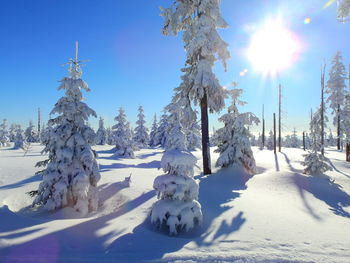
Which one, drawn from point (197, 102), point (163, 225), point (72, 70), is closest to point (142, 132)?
point (197, 102)

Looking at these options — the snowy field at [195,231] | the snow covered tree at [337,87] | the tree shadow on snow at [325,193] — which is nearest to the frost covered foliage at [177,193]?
the snowy field at [195,231]

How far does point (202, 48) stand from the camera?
1360 cm

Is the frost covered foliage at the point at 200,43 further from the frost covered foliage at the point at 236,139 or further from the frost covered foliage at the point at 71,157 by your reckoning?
the frost covered foliage at the point at 71,157

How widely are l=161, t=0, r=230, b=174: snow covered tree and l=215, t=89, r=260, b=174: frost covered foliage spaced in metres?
Result: 1.90

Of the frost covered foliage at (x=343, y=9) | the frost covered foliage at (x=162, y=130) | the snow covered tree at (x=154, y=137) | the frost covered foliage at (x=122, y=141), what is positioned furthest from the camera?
the snow covered tree at (x=154, y=137)

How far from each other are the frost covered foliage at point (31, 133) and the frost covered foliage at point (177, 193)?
227ft

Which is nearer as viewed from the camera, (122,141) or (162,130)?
(122,141)

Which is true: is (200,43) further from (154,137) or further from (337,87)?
(154,137)

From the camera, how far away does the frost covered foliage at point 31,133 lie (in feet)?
213

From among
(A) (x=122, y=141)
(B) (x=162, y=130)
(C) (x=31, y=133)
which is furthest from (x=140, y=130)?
(C) (x=31, y=133)

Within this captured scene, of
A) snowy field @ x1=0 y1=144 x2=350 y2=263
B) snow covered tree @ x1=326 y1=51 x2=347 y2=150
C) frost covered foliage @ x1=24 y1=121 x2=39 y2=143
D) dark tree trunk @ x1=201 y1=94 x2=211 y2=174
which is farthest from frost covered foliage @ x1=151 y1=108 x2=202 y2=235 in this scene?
frost covered foliage @ x1=24 y1=121 x2=39 y2=143

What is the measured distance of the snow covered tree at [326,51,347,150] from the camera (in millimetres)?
32438

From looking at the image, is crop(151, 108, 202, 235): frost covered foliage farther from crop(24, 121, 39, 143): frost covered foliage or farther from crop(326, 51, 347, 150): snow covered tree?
crop(24, 121, 39, 143): frost covered foliage

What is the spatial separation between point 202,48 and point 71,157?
31.2 ft
